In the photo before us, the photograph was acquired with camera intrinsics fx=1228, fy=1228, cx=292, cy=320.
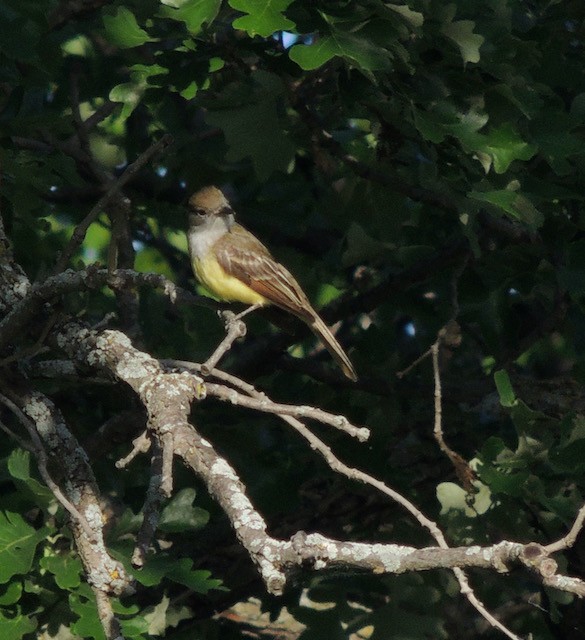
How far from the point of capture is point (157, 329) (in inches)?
253

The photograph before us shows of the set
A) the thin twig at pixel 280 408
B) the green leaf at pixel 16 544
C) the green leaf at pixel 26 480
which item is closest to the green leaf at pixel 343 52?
the thin twig at pixel 280 408

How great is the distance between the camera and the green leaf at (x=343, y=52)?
13.2 ft

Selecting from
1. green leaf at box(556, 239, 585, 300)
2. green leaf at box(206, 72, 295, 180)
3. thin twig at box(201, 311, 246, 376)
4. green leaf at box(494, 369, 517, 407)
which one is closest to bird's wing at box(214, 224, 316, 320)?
green leaf at box(206, 72, 295, 180)

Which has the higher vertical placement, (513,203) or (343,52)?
(343,52)

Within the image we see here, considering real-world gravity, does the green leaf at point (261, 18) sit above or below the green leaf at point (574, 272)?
above

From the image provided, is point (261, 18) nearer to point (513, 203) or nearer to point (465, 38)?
point (465, 38)

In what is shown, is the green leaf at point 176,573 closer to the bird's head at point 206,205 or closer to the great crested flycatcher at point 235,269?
the great crested flycatcher at point 235,269

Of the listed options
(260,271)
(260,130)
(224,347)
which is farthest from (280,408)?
(260,271)

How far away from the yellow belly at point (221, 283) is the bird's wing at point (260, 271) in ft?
0.09

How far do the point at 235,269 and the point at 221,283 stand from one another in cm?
11

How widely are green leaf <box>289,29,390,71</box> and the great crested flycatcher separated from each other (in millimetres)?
2151

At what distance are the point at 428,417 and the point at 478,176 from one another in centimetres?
216

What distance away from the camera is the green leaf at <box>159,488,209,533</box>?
450cm

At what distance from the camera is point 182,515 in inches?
180
